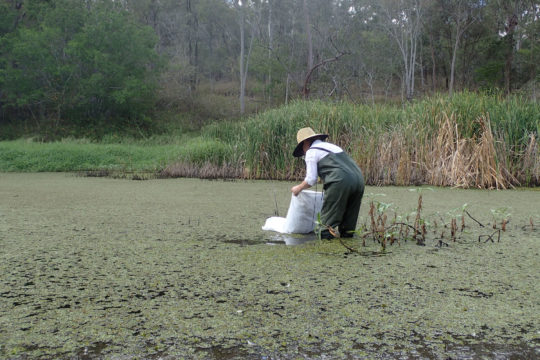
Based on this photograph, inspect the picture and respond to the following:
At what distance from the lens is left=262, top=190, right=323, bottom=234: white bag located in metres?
3.04

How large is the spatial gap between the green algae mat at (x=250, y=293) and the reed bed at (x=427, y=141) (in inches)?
91.5

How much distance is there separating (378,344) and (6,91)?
707 inches

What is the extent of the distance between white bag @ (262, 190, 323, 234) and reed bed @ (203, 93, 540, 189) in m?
3.22

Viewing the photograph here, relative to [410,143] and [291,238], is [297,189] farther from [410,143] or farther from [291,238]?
[410,143]

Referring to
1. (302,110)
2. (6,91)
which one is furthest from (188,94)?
(302,110)

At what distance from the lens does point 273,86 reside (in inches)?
1010

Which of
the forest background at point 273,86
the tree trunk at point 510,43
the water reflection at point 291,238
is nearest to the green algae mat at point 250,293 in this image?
the water reflection at point 291,238

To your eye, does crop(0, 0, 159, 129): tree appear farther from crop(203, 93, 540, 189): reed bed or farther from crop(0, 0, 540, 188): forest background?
crop(203, 93, 540, 189): reed bed

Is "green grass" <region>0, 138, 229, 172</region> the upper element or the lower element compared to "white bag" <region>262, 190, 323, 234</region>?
upper

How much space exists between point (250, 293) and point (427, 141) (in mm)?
4686

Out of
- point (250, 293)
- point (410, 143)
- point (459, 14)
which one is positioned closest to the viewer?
point (250, 293)

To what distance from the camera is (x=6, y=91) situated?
1630 centimetres

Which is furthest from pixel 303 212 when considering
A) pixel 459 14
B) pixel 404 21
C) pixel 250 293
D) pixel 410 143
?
pixel 404 21

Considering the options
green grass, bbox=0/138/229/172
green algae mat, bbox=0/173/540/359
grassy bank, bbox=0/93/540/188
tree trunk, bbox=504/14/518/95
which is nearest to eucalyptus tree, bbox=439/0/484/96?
tree trunk, bbox=504/14/518/95
